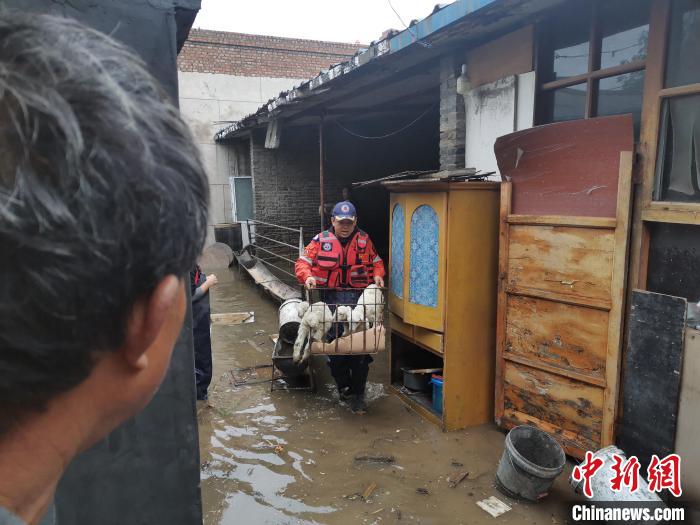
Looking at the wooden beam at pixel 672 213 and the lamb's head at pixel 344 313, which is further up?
the wooden beam at pixel 672 213

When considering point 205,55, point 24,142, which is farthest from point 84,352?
point 205,55

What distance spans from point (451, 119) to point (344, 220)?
1.53 meters

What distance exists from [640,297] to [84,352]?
3221 mm

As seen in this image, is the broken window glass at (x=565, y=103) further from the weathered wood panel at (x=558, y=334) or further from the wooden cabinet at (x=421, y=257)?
the weathered wood panel at (x=558, y=334)

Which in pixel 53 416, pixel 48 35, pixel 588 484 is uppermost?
pixel 48 35

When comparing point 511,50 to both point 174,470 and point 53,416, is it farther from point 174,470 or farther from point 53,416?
point 53,416

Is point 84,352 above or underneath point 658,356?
above

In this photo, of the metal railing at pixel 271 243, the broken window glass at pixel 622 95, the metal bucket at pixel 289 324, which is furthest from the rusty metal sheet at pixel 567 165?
the metal railing at pixel 271 243

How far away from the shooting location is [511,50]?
4.11 m

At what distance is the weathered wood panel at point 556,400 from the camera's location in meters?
3.29

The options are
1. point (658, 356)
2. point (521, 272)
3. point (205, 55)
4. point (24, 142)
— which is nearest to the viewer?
point (24, 142)

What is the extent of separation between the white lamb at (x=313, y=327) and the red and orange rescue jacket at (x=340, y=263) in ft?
1.63

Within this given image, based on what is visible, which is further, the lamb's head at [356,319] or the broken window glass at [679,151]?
the lamb's head at [356,319]

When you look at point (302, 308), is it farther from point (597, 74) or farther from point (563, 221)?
point (597, 74)
